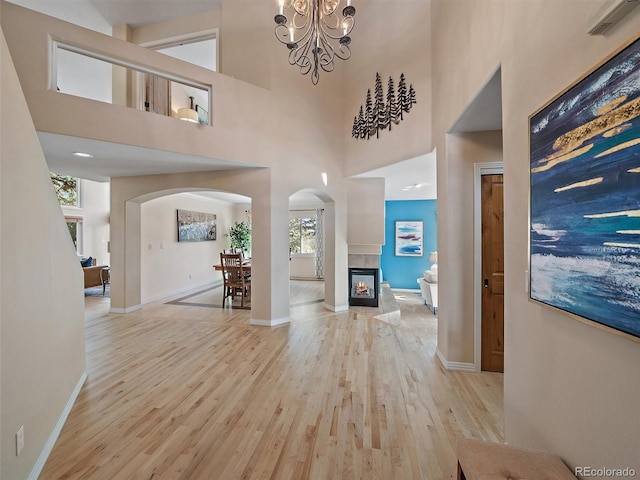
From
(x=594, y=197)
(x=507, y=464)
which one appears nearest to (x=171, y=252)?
(x=507, y=464)

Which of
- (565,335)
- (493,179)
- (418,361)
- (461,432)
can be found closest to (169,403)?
(461,432)

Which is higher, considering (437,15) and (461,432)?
(437,15)

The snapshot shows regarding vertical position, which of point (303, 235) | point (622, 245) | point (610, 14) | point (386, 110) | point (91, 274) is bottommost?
point (91, 274)

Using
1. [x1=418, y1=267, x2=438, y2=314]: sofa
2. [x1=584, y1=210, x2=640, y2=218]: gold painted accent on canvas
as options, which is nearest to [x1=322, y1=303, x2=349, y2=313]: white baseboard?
[x1=418, y1=267, x2=438, y2=314]: sofa

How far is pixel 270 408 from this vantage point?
7.38 ft

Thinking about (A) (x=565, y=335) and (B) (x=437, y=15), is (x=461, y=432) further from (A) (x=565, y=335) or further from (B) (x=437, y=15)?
(B) (x=437, y=15)

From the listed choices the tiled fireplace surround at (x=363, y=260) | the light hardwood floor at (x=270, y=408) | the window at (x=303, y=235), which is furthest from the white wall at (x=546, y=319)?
the window at (x=303, y=235)

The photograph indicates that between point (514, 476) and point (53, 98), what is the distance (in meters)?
4.75

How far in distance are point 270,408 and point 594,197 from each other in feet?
7.96

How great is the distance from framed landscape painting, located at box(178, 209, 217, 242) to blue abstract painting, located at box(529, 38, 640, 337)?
7.30 meters

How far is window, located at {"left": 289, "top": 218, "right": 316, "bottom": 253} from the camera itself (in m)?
9.02

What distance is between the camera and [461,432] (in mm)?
1964

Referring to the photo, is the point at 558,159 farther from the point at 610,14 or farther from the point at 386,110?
the point at 386,110

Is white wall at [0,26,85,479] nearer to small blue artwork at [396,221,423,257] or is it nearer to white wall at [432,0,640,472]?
white wall at [432,0,640,472]
